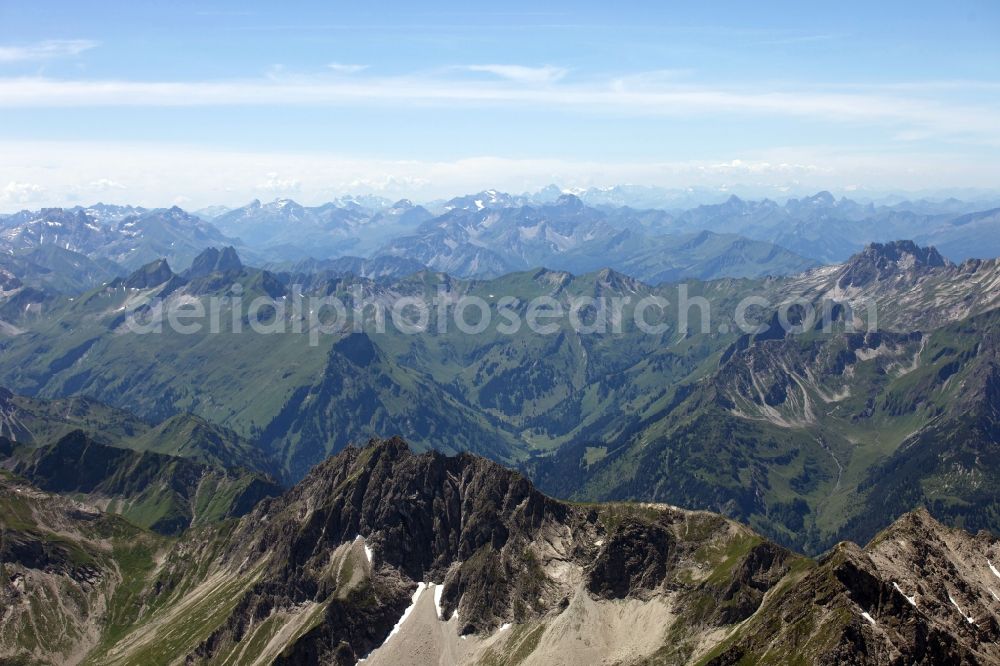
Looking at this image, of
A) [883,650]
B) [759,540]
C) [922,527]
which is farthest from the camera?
[759,540]

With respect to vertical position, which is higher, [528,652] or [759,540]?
[759,540]

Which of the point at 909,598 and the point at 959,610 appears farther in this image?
the point at 959,610

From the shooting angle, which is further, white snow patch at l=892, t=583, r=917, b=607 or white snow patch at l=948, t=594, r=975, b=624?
white snow patch at l=948, t=594, r=975, b=624

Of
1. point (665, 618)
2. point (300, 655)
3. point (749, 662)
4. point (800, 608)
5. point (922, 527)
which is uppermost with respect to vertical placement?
point (922, 527)

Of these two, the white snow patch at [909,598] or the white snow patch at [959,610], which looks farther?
the white snow patch at [959,610]

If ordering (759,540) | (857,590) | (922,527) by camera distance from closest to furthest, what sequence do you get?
(857,590) < (922,527) < (759,540)

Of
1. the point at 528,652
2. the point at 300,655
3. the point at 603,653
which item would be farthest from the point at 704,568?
the point at 300,655

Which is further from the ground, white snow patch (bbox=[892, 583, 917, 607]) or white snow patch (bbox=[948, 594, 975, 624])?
white snow patch (bbox=[892, 583, 917, 607])

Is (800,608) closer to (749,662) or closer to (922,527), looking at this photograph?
(749,662)

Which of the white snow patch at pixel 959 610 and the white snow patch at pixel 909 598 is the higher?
the white snow patch at pixel 909 598

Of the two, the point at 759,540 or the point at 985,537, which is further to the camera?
the point at 759,540

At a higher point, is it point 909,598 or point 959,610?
point 909,598
